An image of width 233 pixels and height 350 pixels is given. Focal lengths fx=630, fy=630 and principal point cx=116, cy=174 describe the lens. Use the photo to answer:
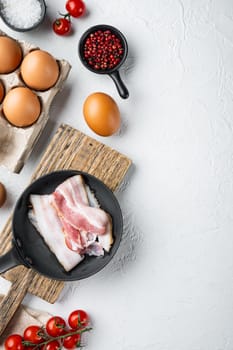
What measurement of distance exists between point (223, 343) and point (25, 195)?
24.1 inches

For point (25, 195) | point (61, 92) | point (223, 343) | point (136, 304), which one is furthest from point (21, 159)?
point (223, 343)

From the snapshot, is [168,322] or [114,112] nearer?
[114,112]

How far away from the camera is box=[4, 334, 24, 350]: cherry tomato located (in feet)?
4.76

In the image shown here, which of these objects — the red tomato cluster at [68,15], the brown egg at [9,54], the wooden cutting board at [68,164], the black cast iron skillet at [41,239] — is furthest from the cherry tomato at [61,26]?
the black cast iron skillet at [41,239]

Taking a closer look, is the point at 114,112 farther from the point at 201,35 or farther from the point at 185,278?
the point at 185,278

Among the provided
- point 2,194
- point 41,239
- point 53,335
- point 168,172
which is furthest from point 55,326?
point 168,172

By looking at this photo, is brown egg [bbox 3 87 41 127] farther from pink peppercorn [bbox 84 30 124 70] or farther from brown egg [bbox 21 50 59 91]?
pink peppercorn [bbox 84 30 124 70]

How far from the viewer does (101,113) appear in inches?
56.1

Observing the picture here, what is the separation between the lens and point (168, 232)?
1546mm

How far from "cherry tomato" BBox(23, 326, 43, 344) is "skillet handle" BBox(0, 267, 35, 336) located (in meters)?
0.05

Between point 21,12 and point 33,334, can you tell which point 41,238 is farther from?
point 21,12

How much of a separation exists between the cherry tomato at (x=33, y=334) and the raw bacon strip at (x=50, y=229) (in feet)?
0.55

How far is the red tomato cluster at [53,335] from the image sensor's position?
57.4 inches


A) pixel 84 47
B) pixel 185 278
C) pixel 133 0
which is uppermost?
pixel 133 0
